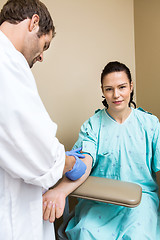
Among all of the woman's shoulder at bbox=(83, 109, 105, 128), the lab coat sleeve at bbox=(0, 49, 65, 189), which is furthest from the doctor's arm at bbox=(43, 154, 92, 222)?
the woman's shoulder at bbox=(83, 109, 105, 128)

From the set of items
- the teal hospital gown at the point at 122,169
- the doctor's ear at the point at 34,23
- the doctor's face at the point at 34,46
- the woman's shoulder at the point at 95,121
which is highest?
the doctor's ear at the point at 34,23

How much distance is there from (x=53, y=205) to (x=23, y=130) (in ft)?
1.52

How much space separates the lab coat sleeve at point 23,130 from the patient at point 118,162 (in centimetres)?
42

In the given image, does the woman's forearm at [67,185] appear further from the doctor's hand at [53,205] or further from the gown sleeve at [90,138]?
the gown sleeve at [90,138]

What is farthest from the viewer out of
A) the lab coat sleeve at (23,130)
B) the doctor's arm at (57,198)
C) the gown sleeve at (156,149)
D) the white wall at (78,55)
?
the white wall at (78,55)

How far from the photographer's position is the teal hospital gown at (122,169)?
1155mm

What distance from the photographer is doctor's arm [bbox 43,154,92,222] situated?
952mm

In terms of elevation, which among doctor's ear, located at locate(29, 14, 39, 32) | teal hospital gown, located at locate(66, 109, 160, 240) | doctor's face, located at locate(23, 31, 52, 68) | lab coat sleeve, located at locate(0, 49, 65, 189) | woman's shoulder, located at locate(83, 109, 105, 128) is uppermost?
doctor's ear, located at locate(29, 14, 39, 32)

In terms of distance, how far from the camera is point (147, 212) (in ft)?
4.00

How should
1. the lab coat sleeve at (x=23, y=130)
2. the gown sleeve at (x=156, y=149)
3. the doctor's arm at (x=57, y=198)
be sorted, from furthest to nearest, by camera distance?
the gown sleeve at (x=156, y=149) → the doctor's arm at (x=57, y=198) → the lab coat sleeve at (x=23, y=130)

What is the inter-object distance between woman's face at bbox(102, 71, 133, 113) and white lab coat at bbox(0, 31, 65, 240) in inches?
30.0

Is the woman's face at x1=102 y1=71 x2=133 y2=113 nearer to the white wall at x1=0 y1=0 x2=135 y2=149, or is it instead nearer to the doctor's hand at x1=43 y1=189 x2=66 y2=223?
the white wall at x1=0 y1=0 x2=135 y2=149

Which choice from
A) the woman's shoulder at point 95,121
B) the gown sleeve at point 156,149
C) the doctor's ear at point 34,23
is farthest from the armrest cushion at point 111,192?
the doctor's ear at point 34,23

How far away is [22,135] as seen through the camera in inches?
26.5
